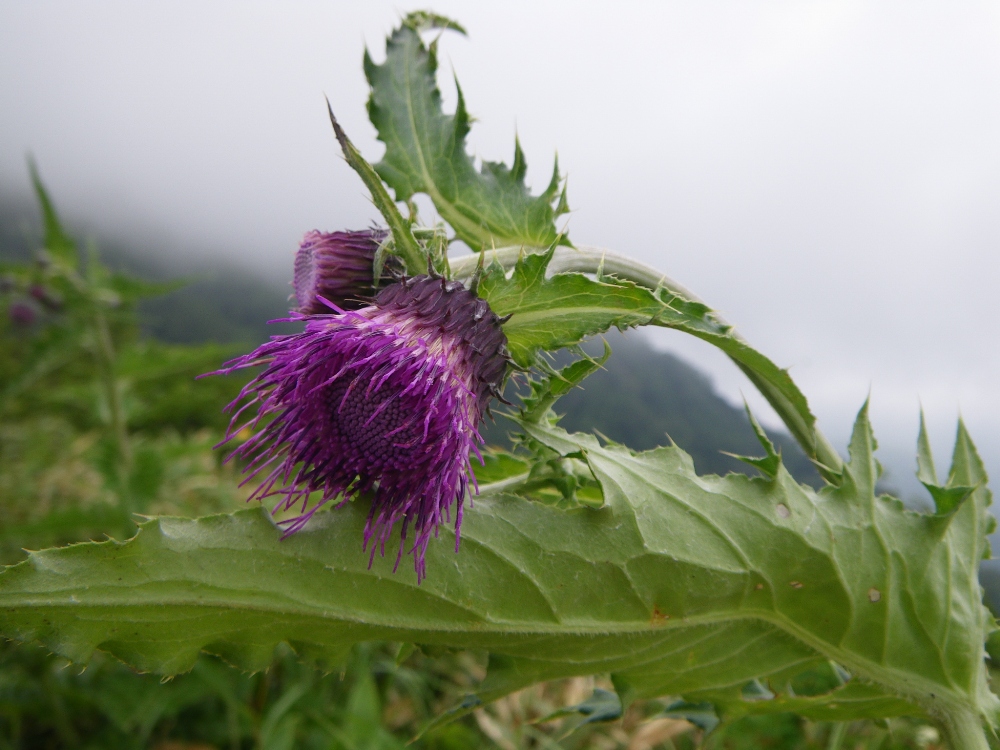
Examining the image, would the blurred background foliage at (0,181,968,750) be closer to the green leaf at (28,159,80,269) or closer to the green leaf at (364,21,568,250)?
the green leaf at (28,159,80,269)

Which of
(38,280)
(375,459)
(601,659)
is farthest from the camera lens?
(38,280)

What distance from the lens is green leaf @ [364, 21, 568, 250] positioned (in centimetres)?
209

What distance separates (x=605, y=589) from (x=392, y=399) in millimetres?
753

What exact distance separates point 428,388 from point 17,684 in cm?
508

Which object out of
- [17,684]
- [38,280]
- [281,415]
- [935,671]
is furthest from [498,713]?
[38,280]

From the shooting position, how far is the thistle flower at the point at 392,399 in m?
1.58

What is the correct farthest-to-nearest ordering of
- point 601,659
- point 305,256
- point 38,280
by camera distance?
point 38,280, point 305,256, point 601,659

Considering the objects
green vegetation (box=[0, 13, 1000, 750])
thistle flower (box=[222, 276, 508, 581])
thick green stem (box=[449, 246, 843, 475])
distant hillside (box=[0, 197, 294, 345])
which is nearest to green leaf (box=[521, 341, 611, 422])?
green vegetation (box=[0, 13, 1000, 750])

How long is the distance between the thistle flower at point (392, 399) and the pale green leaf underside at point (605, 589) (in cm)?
13

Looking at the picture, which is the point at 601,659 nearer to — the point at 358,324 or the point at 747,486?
the point at 747,486

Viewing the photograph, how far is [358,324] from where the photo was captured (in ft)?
5.43

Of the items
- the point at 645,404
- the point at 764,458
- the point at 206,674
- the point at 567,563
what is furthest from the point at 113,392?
the point at 764,458

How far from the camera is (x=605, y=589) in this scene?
1.73 metres

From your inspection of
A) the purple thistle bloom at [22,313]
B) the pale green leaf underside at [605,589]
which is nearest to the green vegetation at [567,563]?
the pale green leaf underside at [605,589]
